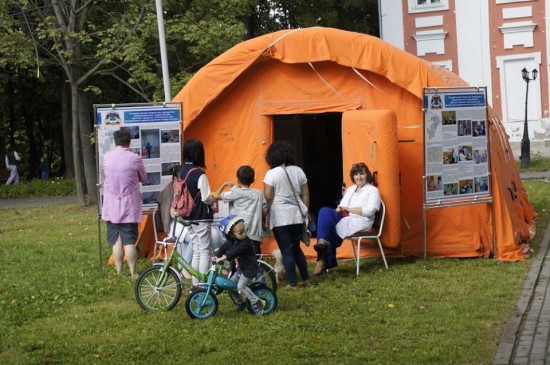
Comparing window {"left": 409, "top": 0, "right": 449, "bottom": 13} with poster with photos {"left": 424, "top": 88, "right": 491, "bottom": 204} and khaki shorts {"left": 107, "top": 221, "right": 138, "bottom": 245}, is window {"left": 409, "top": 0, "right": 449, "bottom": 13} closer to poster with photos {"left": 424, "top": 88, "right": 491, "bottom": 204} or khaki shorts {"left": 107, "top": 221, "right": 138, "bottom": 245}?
poster with photos {"left": 424, "top": 88, "right": 491, "bottom": 204}

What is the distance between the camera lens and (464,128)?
42.8 ft

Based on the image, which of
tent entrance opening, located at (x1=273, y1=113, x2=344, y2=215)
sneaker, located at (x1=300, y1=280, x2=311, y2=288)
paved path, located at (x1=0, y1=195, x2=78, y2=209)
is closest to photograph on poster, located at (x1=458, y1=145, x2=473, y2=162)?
sneaker, located at (x1=300, y1=280, x2=311, y2=288)

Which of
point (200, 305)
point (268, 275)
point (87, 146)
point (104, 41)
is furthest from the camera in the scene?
point (87, 146)

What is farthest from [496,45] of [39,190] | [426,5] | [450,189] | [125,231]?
[125,231]

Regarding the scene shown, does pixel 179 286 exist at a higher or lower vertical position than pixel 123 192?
lower

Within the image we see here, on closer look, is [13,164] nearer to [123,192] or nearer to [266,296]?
[123,192]

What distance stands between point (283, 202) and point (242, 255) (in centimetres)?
164

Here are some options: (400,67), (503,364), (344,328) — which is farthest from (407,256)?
(503,364)

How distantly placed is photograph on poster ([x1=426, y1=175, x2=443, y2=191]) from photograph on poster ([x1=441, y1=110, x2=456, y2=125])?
632 millimetres

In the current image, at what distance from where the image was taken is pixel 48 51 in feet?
86.5

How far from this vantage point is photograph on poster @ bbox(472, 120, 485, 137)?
13.2 m

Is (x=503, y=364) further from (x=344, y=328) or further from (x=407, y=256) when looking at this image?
(x=407, y=256)

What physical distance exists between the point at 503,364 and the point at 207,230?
12.2ft

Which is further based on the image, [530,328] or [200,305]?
[200,305]
